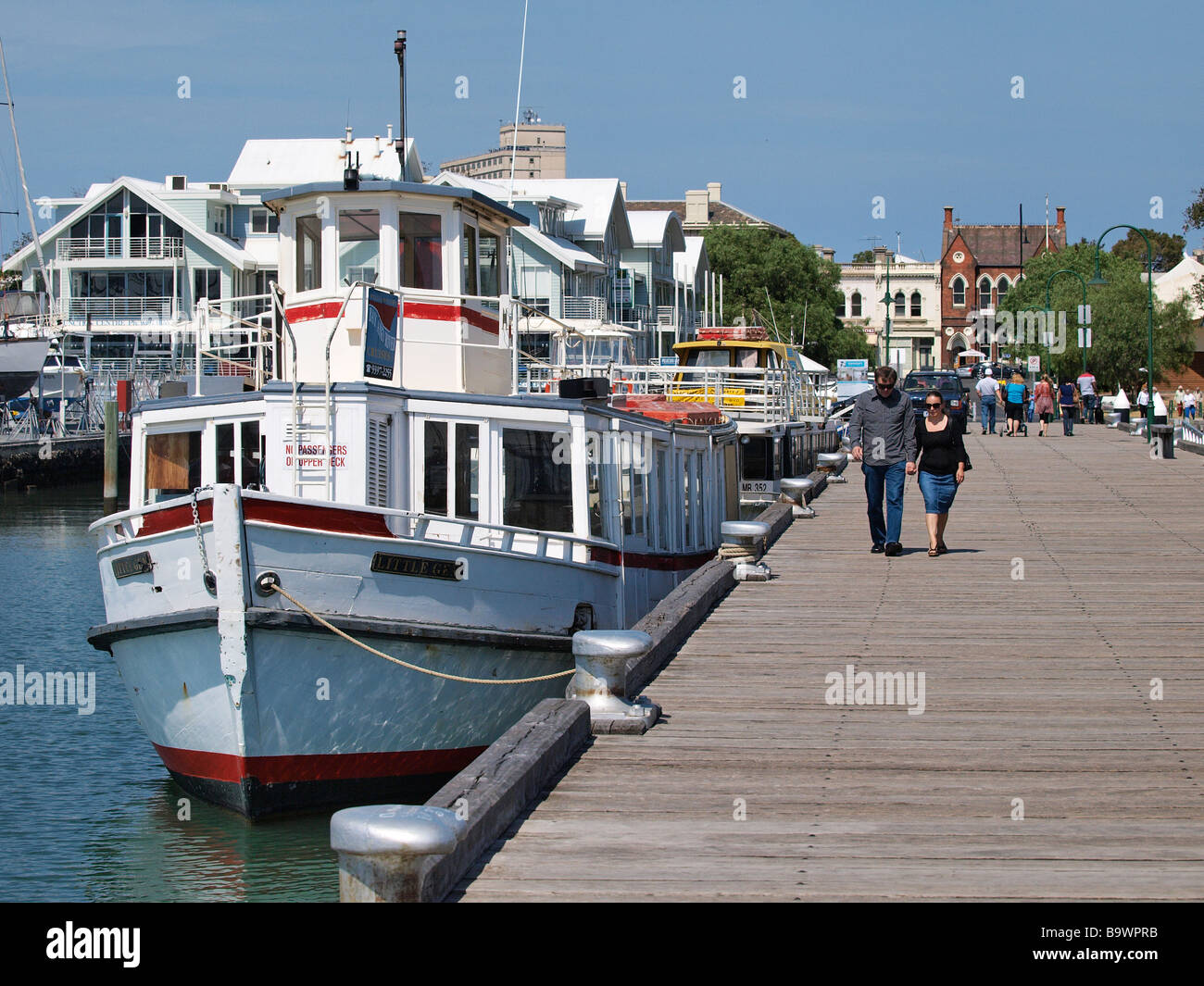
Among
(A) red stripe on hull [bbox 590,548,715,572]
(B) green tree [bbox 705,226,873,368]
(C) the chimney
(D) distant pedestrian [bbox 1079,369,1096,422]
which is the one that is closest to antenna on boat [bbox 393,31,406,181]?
(A) red stripe on hull [bbox 590,548,715,572]

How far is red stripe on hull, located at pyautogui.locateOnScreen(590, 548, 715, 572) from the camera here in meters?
14.4

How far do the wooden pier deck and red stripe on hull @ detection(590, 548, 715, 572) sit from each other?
134cm

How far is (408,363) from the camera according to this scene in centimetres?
1513

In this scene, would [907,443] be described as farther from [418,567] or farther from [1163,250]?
[1163,250]

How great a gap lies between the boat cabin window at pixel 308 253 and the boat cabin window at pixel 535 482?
10.5 ft

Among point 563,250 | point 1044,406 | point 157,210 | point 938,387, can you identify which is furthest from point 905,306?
point 938,387

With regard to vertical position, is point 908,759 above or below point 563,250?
below

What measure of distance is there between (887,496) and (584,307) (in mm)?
56999

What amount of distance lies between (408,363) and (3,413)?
48.6 metres

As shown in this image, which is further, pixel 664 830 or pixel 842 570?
pixel 842 570

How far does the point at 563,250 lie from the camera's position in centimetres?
7050

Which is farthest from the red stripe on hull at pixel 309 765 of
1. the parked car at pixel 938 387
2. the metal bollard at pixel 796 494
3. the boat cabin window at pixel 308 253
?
the parked car at pixel 938 387
